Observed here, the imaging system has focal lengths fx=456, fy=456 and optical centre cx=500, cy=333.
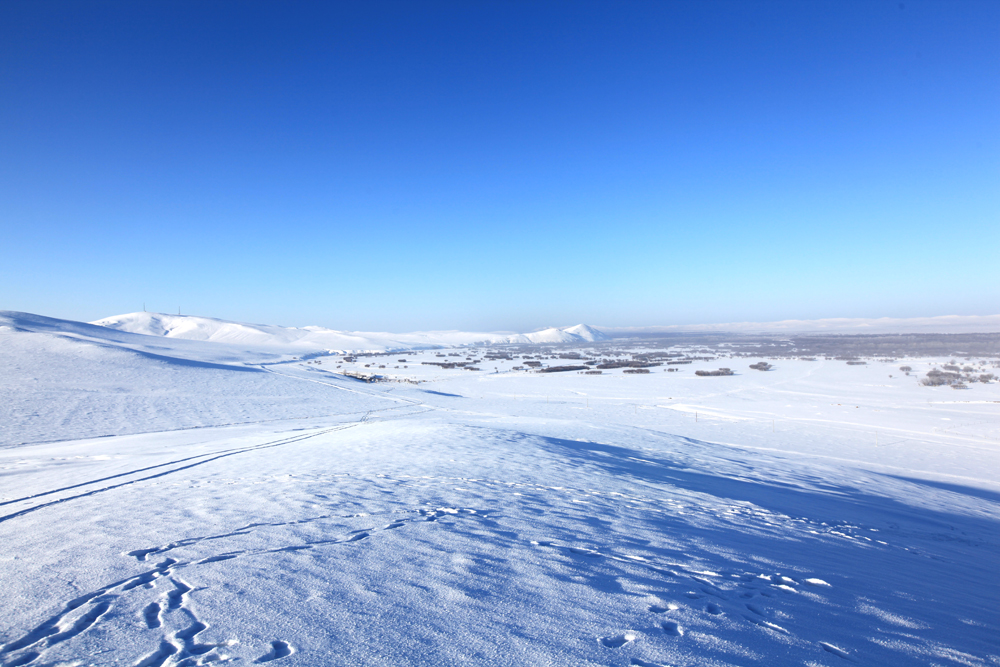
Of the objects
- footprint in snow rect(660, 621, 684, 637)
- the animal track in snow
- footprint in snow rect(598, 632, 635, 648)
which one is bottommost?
footprint in snow rect(660, 621, 684, 637)

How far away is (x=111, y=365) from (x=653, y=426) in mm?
27567

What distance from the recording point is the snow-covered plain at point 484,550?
290 centimetres

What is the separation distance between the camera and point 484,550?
4367mm

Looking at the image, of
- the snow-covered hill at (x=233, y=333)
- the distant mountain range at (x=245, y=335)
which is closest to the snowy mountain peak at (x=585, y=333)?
the distant mountain range at (x=245, y=335)

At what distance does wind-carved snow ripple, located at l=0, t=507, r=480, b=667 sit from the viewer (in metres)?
2.62

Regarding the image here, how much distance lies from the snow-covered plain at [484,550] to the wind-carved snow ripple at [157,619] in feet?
0.06

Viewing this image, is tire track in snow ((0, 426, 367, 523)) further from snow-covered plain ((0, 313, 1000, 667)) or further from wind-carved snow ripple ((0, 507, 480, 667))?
wind-carved snow ripple ((0, 507, 480, 667))

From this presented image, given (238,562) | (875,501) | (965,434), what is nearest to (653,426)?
(875,501)

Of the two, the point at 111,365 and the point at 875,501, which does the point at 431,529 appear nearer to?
the point at 875,501

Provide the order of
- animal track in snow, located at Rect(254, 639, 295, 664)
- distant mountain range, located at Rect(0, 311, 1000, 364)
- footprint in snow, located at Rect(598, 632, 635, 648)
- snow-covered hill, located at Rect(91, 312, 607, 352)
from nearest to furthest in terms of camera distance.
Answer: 1. animal track in snow, located at Rect(254, 639, 295, 664)
2. footprint in snow, located at Rect(598, 632, 635, 648)
3. distant mountain range, located at Rect(0, 311, 1000, 364)
4. snow-covered hill, located at Rect(91, 312, 607, 352)

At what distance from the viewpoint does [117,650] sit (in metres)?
2.68

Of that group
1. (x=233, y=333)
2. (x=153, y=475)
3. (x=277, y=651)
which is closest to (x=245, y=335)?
(x=233, y=333)

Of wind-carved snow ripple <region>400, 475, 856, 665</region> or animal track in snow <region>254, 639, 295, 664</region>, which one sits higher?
animal track in snow <region>254, 639, 295, 664</region>

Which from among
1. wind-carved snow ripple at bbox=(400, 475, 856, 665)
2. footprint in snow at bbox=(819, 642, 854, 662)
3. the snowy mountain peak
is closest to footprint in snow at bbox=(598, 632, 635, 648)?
wind-carved snow ripple at bbox=(400, 475, 856, 665)
